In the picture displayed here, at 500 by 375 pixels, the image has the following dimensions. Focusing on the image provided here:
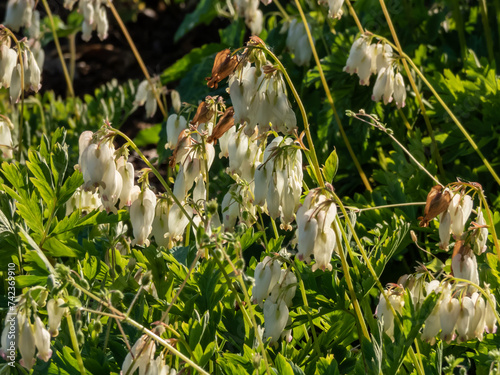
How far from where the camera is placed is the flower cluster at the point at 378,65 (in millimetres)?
2451

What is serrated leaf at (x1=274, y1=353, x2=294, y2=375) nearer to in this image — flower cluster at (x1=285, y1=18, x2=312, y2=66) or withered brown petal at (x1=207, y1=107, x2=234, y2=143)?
withered brown petal at (x1=207, y1=107, x2=234, y2=143)

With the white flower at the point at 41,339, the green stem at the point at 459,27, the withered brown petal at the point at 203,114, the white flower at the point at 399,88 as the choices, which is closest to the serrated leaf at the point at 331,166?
the withered brown petal at the point at 203,114

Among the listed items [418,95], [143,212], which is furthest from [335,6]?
[143,212]

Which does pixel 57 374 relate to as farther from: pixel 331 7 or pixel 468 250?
pixel 331 7

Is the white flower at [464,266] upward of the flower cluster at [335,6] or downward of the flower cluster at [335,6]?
downward

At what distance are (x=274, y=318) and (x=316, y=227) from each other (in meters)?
0.33

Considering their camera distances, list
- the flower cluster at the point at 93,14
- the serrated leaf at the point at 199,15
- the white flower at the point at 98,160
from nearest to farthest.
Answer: the white flower at the point at 98,160, the flower cluster at the point at 93,14, the serrated leaf at the point at 199,15

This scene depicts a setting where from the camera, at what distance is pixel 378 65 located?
2.51 m

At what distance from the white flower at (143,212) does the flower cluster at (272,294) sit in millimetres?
361

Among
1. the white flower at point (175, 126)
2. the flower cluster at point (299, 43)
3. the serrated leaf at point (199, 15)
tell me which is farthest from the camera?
the serrated leaf at point (199, 15)

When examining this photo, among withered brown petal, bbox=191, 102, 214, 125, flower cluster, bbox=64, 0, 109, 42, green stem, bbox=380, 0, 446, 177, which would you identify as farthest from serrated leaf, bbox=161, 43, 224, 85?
withered brown petal, bbox=191, 102, 214, 125

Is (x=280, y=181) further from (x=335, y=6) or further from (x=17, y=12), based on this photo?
(x=17, y=12)

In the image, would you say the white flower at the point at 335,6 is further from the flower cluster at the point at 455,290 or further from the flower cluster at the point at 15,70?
the flower cluster at the point at 15,70

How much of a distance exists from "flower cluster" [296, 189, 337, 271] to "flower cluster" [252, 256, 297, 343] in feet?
0.59
